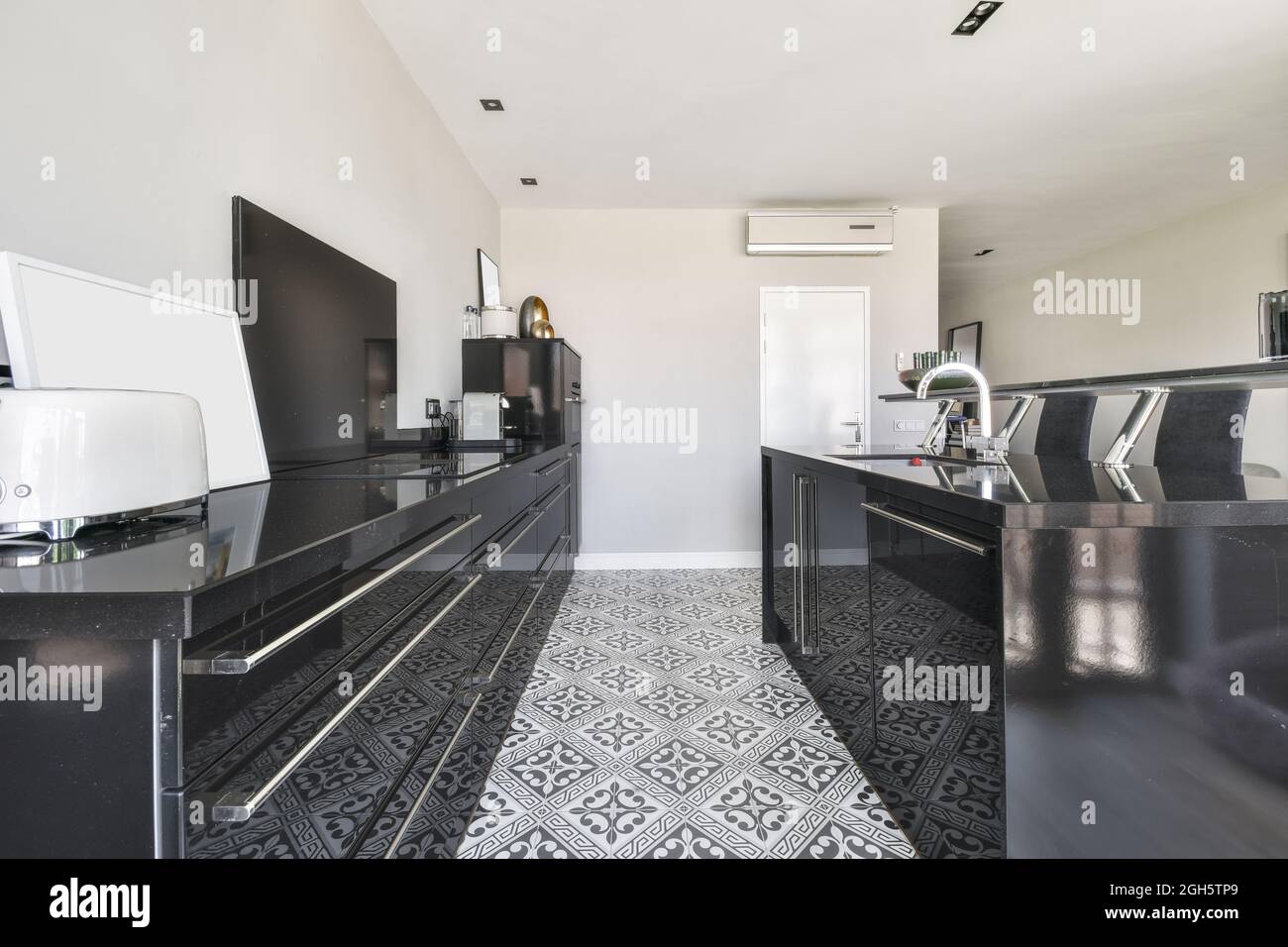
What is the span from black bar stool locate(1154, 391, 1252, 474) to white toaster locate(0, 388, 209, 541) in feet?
12.5

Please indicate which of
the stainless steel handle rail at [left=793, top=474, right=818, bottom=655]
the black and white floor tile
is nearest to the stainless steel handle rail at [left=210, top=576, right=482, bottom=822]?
the black and white floor tile

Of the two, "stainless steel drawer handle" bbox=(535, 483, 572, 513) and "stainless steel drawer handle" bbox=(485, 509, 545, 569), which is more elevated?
"stainless steel drawer handle" bbox=(535, 483, 572, 513)

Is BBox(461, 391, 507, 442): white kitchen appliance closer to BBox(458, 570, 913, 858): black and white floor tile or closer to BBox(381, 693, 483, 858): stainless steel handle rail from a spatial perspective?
BBox(458, 570, 913, 858): black and white floor tile

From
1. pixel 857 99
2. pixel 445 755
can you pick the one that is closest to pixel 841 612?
pixel 445 755

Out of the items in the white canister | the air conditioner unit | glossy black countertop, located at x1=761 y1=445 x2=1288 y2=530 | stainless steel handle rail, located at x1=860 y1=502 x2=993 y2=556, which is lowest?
stainless steel handle rail, located at x1=860 y1=502 x2=993 y2=556

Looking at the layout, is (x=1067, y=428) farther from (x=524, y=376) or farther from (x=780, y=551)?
(x=524, y=376)

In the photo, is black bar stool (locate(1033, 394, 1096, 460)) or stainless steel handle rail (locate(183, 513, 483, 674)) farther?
black bar stool (locate(1033, 394, 1096, 460))

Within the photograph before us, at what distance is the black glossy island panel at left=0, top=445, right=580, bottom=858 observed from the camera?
0.52 metres

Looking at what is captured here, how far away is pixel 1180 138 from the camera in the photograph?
3816mm

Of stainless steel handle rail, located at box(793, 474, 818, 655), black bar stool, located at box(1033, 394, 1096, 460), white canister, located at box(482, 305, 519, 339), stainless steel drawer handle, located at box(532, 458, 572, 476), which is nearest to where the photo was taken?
stainless steel handle rail, located at box(793, 474, 818, 655)

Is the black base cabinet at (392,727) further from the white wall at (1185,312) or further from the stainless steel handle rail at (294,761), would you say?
the white wall at (1185,312)

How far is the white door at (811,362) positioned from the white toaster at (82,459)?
4.31 metres

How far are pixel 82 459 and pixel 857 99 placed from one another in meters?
3.73
